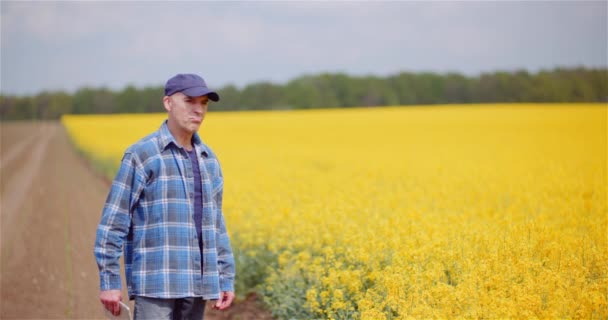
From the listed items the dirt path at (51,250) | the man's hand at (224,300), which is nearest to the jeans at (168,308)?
the man's hand at (224,300)

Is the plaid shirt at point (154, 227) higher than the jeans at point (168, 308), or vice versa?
the plaid shirt at point (154, 227)

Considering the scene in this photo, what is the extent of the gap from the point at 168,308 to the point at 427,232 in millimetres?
2921

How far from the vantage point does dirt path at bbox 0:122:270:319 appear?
6.19 meters

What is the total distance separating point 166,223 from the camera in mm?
3209

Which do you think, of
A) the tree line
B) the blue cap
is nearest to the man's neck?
the blue cap

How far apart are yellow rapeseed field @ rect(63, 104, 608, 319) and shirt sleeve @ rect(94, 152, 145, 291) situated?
159 cm

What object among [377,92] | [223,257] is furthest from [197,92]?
[377,92]

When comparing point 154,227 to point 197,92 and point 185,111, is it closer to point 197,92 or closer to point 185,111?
point 185,111

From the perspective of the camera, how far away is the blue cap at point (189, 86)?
3.24 m

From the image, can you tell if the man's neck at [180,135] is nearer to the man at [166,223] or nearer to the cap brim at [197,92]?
the man at [166,223]

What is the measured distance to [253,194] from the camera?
9.11 meters

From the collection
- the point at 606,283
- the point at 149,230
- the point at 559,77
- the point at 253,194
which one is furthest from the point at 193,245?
the point at 559,77

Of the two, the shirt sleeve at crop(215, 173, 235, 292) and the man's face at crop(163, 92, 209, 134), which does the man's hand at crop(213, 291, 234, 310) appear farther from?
the man's face at crop(163, 92, 209, 134)

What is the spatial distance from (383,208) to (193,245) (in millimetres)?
4242
